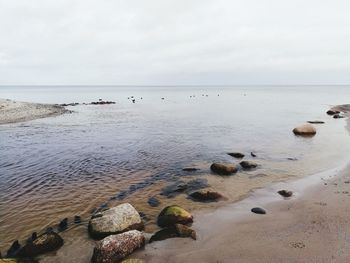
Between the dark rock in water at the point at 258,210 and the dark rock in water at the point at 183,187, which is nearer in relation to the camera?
the dark rock in water at the point at 258,210

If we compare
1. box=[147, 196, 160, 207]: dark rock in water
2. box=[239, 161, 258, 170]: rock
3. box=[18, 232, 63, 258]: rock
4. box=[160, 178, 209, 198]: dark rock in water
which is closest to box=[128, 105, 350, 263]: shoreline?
box=[147, 196, 160, 207]: dark rock in water

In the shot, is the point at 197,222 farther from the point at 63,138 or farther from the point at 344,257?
the point at 63,138

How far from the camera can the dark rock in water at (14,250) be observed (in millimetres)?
10047

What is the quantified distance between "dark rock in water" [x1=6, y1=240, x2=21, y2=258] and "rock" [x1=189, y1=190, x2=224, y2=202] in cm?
782

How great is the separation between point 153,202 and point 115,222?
350cm

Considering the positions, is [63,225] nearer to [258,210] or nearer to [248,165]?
[258,210]

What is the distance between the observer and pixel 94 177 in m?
18.3

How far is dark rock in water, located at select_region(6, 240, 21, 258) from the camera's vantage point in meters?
→ 10.0

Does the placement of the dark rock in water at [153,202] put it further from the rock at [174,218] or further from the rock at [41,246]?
the rock at [41,246]

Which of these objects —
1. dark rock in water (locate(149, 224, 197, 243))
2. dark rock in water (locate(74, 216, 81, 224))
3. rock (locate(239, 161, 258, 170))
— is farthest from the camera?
rock (locate(239, 161, 258, 170))

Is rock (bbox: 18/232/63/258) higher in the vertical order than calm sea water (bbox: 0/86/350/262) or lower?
higher

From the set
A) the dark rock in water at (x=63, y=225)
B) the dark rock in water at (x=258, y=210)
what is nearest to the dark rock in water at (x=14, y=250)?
the dark rock in water at (x=63, y=225)

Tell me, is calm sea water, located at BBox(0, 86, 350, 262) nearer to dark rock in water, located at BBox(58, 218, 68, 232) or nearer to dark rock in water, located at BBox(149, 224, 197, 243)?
dark rock in water, located at BBox(58, 218, 68, 232)

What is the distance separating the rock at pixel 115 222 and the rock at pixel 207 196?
396 cm
